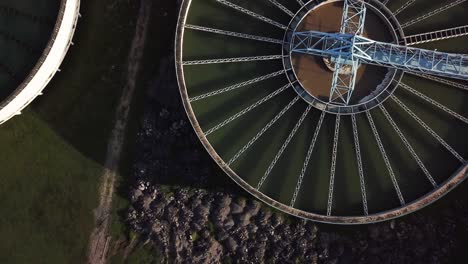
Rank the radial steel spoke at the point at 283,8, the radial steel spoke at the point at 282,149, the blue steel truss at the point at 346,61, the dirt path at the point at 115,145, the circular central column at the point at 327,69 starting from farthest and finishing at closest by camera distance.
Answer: the dirt path at the point at 115,145 < the radial steel spoke at the point at 282,149 < the circular central column at the point at 327,69 < the radial steel spoke at the point at 283,8 < the blue steel truss at the point at 346,61

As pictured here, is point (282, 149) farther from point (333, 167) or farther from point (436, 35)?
point (436, 35)

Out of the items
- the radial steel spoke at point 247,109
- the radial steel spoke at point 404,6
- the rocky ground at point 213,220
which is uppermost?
the radial steel spoke at point 404,6

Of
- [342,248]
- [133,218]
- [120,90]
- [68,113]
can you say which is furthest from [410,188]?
[68,113]

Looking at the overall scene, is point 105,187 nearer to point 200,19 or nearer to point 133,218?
point 133,218

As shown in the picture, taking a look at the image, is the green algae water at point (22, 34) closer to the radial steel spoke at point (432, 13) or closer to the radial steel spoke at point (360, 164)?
the radial steel spoke at point (360, 164)

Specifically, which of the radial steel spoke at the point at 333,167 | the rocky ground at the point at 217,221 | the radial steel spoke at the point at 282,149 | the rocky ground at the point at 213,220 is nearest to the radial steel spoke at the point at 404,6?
the radial steel spoke at the point at 333,167

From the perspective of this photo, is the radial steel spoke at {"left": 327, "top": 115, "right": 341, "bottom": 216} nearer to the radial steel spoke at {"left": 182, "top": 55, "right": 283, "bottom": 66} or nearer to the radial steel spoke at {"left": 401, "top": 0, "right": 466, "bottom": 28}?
the radial steel spoke at {"left": 182, "top": 55, "right": 283, "bottom": 66}

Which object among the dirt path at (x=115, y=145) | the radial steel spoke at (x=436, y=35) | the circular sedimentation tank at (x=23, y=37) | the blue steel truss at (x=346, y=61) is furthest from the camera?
the dirt path at (x=115, y=145)

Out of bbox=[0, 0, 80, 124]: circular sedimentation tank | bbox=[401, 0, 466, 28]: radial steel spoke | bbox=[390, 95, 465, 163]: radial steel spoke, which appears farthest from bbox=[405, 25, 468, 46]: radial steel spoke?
bbox=[0, 0, 80, 124]: circular sedimentation tank
